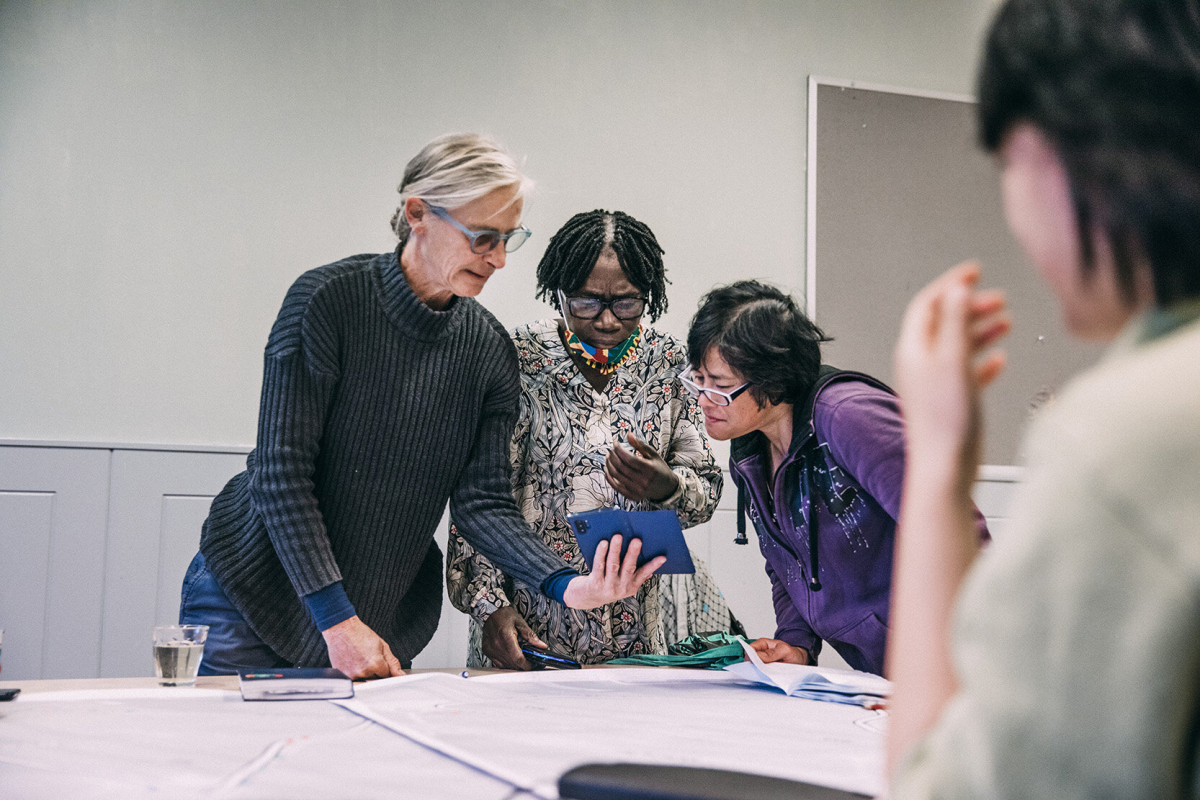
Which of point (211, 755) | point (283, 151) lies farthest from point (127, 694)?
point (283, 151)

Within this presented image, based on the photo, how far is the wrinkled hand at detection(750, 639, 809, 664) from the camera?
175 cm

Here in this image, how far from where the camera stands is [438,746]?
3.22 ft

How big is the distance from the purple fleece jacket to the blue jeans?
0.93 meters

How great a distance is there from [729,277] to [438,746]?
2.68 m

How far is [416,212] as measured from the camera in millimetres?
1675

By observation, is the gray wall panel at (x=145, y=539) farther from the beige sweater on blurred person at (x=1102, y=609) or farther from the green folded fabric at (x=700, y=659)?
the beige sweater on blurred person at (x=1102, y=609)

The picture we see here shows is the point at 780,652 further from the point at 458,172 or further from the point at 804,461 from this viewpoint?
the point at 458,172

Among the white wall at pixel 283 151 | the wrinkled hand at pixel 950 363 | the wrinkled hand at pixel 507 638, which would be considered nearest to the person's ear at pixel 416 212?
the wrinkled hand at pixel 507 638

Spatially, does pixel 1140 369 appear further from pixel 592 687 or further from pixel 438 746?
pixel 592 687

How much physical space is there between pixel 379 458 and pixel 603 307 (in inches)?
24.9

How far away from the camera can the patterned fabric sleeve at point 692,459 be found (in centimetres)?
198

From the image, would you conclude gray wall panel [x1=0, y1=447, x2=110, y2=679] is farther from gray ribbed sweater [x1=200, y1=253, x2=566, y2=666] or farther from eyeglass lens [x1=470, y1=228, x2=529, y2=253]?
eyeglass lens [x1=470, y1=228, x2=529, y2=253]

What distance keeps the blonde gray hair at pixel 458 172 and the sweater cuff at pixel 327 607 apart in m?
0.68

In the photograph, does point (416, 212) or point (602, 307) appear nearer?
point (416, 212)
